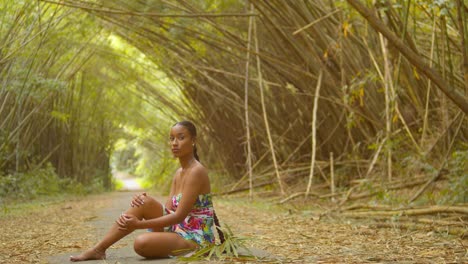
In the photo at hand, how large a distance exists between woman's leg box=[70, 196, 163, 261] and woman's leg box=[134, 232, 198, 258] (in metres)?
0.07

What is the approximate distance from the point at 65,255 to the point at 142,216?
44 cm

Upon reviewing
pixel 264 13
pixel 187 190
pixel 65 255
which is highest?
pixel 264 13

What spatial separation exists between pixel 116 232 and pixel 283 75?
369 cm

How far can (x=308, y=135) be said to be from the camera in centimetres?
649

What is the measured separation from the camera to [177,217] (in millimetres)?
2395

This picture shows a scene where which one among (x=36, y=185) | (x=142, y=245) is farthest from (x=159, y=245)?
(x=36, y=185)

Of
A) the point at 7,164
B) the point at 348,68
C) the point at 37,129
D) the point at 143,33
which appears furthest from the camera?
the point at 37,129

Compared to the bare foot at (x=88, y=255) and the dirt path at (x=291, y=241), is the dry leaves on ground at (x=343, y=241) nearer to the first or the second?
the dirt path at (x=291, y=241)

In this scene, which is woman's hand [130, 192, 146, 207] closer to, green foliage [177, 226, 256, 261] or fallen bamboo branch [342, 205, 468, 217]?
green foliage [177, 226, 256, 261]

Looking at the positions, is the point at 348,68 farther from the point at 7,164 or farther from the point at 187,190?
the point at 7,164

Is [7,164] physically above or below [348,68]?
below

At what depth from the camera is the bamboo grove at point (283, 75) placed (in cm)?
432

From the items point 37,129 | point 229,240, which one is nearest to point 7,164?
point 37,129

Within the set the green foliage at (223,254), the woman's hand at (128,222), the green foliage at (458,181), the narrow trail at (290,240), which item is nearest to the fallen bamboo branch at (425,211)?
the narrow trail at (290,240)
